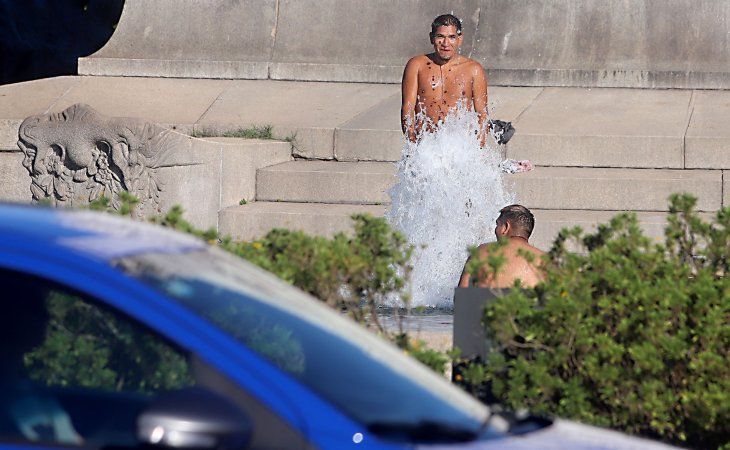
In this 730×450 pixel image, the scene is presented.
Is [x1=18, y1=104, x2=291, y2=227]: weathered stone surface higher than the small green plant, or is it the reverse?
the small green plant

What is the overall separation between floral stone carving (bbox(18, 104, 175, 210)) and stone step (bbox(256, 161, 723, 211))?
236 centimetres

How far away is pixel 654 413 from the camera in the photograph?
194 inches

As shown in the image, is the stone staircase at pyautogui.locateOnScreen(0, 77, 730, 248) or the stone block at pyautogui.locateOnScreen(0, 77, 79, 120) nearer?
the stone staircase at pyautogui.locateOnScreen(0, 77, 730, 248)

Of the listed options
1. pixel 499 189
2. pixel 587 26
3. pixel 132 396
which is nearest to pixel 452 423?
pixel 132 396

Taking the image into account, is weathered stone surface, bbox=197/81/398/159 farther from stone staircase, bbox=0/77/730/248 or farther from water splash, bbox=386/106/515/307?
water splash, bbox=386/106/515/307

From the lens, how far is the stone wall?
14.9m

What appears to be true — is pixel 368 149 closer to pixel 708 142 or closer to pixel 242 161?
pixel 242 161

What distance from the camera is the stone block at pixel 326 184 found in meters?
12.3

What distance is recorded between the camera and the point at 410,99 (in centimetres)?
1124

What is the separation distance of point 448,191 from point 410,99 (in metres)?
0.84

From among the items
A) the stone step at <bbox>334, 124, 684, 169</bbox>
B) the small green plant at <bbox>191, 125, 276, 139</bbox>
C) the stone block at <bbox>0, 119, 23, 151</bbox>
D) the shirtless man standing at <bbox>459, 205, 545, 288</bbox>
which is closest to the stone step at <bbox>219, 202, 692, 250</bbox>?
the stone step at <bbox>334, 124, 684, 169</bbox>

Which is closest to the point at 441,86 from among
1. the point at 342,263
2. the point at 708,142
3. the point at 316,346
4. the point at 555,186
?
the point at 555,186

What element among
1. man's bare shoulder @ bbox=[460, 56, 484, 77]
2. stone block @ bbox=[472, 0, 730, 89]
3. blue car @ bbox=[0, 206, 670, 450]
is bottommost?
blue car @ bbox=[0, 206, 670, 450]

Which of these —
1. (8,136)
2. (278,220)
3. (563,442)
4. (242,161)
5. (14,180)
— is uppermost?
(8,136)
